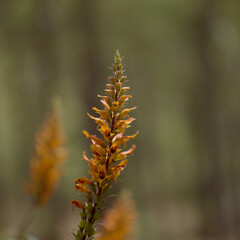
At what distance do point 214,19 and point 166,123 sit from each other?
13.4 metres

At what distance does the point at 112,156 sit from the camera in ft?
7.21

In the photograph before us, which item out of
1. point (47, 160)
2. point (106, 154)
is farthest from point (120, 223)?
point (106, 154)

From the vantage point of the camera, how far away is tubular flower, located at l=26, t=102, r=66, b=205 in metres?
4.47

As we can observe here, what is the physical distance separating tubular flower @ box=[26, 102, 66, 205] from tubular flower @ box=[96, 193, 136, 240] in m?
0.84

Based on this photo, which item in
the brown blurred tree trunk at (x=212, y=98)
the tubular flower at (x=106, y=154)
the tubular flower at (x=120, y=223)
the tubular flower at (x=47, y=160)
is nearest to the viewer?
the tubular flower at (x=106, y=154)

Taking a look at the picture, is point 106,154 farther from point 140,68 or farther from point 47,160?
point 140,68

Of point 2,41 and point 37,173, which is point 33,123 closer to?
point 2,41

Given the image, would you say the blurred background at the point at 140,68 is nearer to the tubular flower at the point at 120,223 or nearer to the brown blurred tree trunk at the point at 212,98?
the brown blurred tree trunk at the point at 212,98

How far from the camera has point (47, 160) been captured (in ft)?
14.7

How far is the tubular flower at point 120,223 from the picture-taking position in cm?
416

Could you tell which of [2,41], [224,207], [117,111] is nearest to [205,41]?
[224,207]

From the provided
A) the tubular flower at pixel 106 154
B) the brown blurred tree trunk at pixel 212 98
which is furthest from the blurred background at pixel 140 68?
the tubular flower at pixel 106 154

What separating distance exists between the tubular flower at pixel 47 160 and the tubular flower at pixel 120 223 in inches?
33.2

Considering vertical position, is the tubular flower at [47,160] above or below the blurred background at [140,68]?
below
